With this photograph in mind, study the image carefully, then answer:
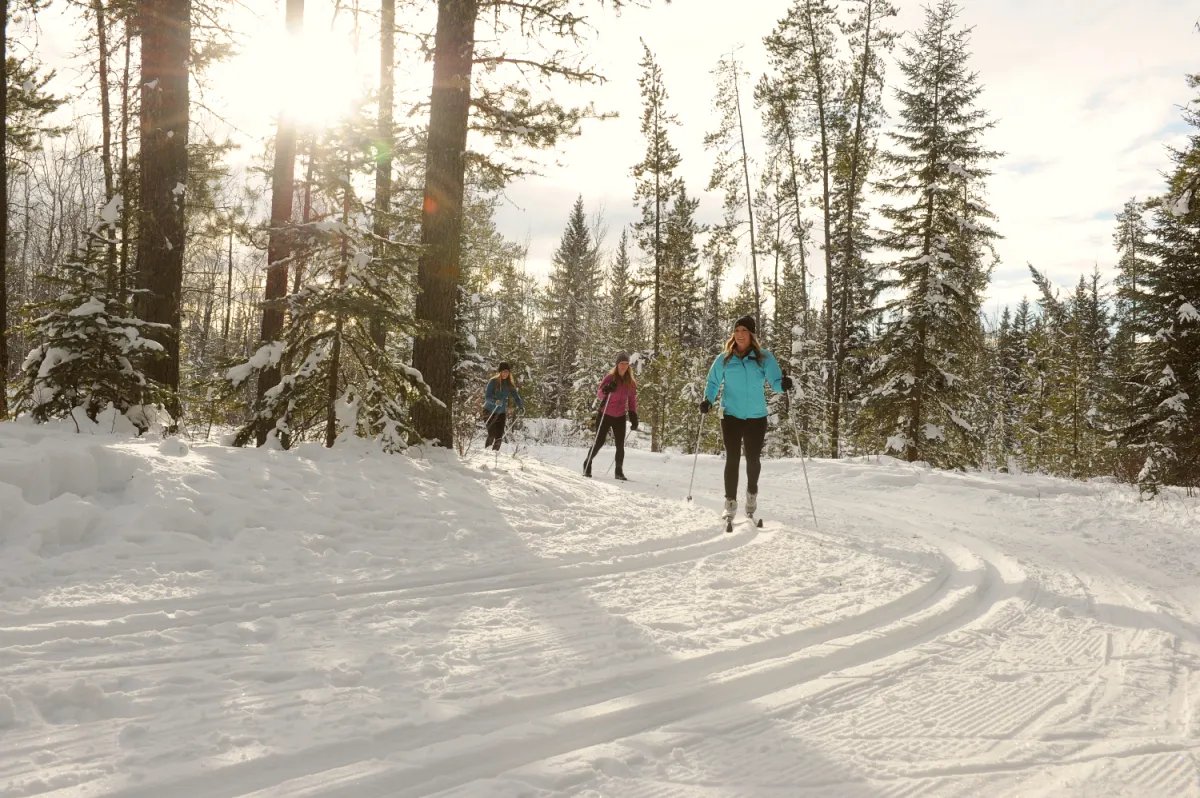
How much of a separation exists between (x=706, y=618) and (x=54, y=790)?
3069mm

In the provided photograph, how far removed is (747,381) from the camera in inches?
285

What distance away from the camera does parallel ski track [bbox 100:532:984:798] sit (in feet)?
7.23

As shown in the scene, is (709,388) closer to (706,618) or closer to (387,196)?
(706,618)

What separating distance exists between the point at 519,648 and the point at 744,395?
15.0 feet

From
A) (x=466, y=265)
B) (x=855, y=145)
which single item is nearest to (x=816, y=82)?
(x=855, y=145)

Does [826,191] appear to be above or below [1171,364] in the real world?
above

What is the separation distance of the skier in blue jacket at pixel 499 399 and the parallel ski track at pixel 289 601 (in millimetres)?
7800

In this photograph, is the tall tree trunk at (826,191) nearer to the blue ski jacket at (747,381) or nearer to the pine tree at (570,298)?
the blue ski jacket at (747,381)

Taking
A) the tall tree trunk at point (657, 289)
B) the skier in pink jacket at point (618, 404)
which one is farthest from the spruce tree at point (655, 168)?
the skier in pink jacket at point (618, 404)

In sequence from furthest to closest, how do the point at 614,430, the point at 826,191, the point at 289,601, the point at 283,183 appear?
the point at 826,191, the point at 614,430, the point at 283,183, the point at 289,601

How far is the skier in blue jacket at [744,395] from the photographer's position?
23.8 feet

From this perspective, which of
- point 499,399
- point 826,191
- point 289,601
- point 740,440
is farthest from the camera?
point 826,191

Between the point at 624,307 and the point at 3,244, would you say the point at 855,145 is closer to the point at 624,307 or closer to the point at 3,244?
the point at 624,307

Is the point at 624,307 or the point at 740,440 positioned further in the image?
the point at 624,307
